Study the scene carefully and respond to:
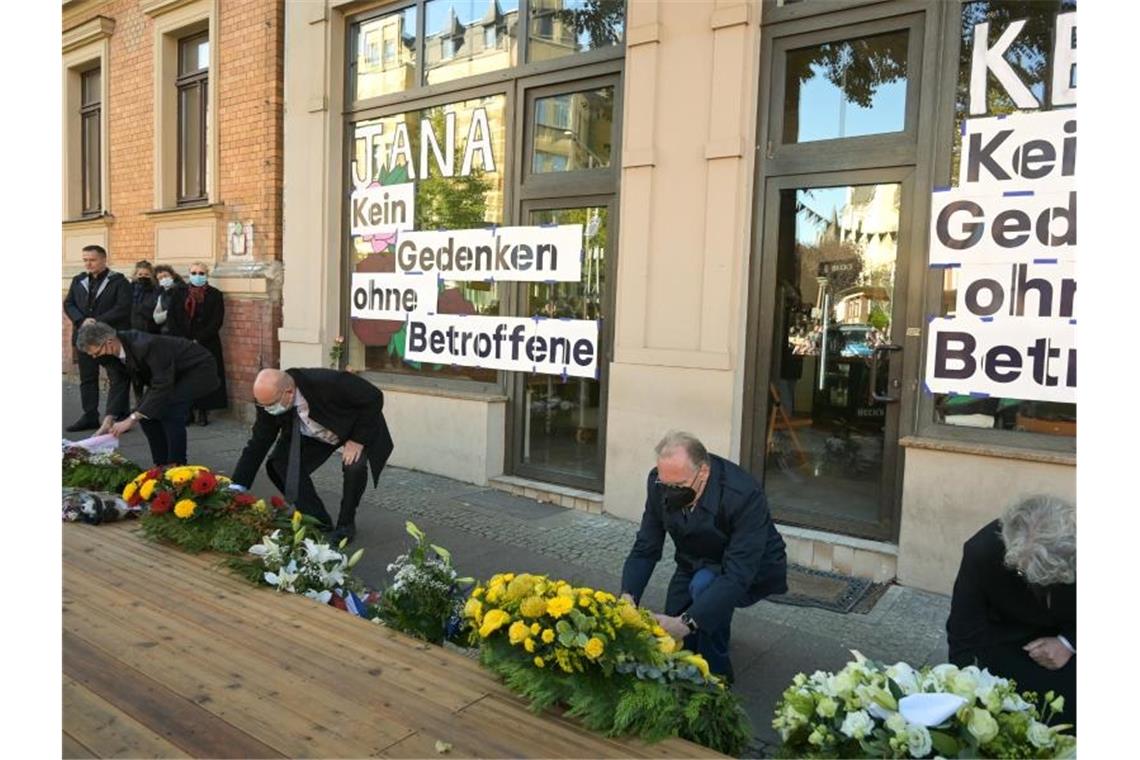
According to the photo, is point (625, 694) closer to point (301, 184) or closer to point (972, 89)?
point (972, 89)

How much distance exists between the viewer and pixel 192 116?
32.3ft

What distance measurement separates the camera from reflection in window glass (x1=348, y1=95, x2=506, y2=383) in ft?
22.6

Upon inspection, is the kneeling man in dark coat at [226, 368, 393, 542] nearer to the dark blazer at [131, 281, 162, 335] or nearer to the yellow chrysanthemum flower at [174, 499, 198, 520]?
the yellow chrysanthemum flower at [174, 499, 198, 520]

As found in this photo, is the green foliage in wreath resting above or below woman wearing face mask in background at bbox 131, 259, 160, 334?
below

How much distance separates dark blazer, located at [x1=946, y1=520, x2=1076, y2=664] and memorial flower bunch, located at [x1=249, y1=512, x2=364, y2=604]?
236 cm

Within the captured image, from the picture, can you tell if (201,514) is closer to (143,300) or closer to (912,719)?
(912,719)

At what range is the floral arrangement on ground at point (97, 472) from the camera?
475 centimetres

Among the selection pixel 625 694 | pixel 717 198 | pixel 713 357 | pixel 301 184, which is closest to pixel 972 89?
pixel 717 198

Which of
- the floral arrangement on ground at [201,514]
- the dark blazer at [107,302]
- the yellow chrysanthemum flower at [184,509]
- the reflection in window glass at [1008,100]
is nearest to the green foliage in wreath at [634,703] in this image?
the floral arrangement on ground at [201,514]

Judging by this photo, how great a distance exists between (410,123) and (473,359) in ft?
7.73

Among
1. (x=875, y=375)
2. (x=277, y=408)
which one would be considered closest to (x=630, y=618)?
(x=875, y=375)

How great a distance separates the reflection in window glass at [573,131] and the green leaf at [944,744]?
4979 millimetres

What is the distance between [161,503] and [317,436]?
4.77 ft

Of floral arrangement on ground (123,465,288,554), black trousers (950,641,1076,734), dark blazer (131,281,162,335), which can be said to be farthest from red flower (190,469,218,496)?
dark blazer (131,281,162,335)
